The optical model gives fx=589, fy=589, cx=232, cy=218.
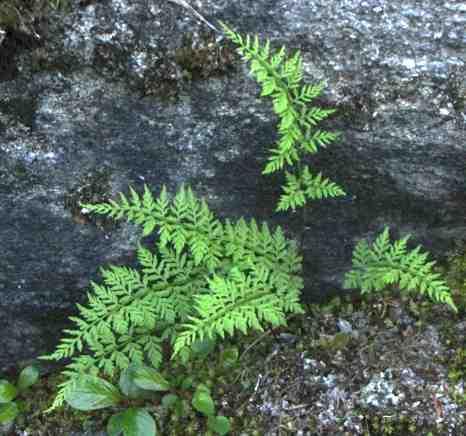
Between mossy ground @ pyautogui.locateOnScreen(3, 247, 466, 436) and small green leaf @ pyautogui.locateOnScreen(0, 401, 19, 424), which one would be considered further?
small green leaf @ pyautogui.locateOnScreen(0, 401, 19, 424)

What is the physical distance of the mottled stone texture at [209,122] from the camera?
3.03 meters

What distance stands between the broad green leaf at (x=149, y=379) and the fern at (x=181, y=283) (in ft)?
0.72

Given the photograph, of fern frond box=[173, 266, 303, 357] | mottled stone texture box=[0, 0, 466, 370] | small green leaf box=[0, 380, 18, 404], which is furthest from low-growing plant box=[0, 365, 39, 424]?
fern frond box=[173, 266, 303, 357]

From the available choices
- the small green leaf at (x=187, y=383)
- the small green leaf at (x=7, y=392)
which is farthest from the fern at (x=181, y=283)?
the small green leaf at (x=7, y=392)

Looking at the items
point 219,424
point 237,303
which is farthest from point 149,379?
point 237,303

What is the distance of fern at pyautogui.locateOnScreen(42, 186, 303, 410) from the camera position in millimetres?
3277

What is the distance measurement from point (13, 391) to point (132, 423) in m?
1.01

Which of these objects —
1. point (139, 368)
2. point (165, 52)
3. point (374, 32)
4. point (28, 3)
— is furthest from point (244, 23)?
point (139, 368)

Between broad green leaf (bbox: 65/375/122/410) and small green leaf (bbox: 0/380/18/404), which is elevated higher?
broad green leaf (bbox: 65/375/122/410)

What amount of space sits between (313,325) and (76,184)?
1.81 meters

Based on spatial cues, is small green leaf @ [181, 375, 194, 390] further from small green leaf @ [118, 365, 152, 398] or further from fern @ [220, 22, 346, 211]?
fern @ [220, 22, 346, 211]

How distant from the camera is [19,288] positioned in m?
3.88

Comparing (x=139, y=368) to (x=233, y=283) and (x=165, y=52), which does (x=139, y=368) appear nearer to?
(x=233, y=283)

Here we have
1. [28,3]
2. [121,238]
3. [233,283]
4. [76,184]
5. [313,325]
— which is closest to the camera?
[28,3]
